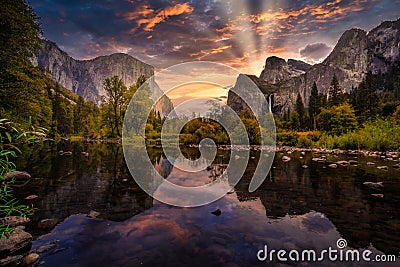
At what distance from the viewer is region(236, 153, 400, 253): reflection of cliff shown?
18.2 ft

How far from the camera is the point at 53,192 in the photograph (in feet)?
29.7

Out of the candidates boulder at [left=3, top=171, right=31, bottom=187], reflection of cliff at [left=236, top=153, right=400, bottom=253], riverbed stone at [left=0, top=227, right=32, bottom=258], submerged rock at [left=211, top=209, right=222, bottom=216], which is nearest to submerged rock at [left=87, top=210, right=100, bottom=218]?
riverbed stone at [left=0, top=227, right=32, bottom=258]

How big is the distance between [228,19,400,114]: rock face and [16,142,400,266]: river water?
14586 cm

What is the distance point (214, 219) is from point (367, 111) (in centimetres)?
5462

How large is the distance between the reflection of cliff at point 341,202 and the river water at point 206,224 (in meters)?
0.03

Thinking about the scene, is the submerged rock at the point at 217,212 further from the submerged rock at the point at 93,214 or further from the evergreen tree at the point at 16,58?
the evergreen tree at the point at 16,58

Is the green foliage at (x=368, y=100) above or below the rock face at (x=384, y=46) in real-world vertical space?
below

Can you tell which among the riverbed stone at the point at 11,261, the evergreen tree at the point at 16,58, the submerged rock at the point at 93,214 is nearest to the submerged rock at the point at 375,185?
the submerged rock at the point at 93,214

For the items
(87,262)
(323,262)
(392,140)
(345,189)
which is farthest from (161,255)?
(392,140)
